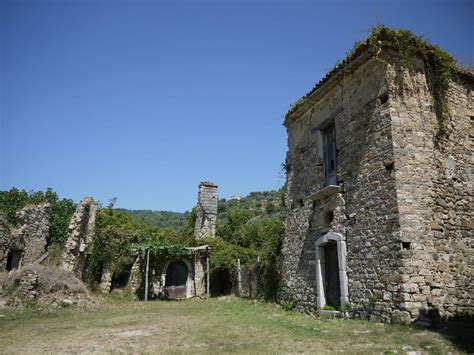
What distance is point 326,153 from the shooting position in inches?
380

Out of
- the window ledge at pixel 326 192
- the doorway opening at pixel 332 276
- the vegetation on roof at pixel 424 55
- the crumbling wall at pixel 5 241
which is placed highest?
the vegetation on roof at pixel 424 55

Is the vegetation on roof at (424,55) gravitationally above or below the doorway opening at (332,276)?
above

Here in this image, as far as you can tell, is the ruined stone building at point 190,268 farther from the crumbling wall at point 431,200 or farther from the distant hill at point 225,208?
the distant hill at point 225,208

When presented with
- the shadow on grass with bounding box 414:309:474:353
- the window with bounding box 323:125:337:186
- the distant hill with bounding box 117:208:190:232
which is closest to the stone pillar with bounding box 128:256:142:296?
the window with bounding box 323:125:337:186

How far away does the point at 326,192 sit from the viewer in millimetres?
8789

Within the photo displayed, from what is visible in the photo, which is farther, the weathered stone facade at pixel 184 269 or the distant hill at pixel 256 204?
the distant hill at pixel 256 204

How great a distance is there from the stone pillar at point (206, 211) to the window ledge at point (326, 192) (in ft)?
36.8

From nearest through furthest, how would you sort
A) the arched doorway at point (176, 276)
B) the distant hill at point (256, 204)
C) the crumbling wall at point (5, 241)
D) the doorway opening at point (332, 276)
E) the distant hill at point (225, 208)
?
the doorway opening at point (332, 276), the crumbling wall at point (5, 241), the arched doorway at point (176, 276), the distant hill at point (256, 204), the distant hill at point (225, 208)

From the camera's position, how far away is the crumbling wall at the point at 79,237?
14.0 m

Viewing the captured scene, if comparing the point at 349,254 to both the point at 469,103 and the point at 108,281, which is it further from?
the point at 108,281

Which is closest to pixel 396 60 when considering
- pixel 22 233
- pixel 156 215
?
pixel 22 233

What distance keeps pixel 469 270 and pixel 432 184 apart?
1970 millimetres

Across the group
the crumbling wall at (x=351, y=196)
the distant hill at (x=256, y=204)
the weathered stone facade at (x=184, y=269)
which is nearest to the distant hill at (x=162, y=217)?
the distant hill at (x=256, y=204)

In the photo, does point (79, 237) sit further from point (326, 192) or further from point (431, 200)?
point (431, 200)
